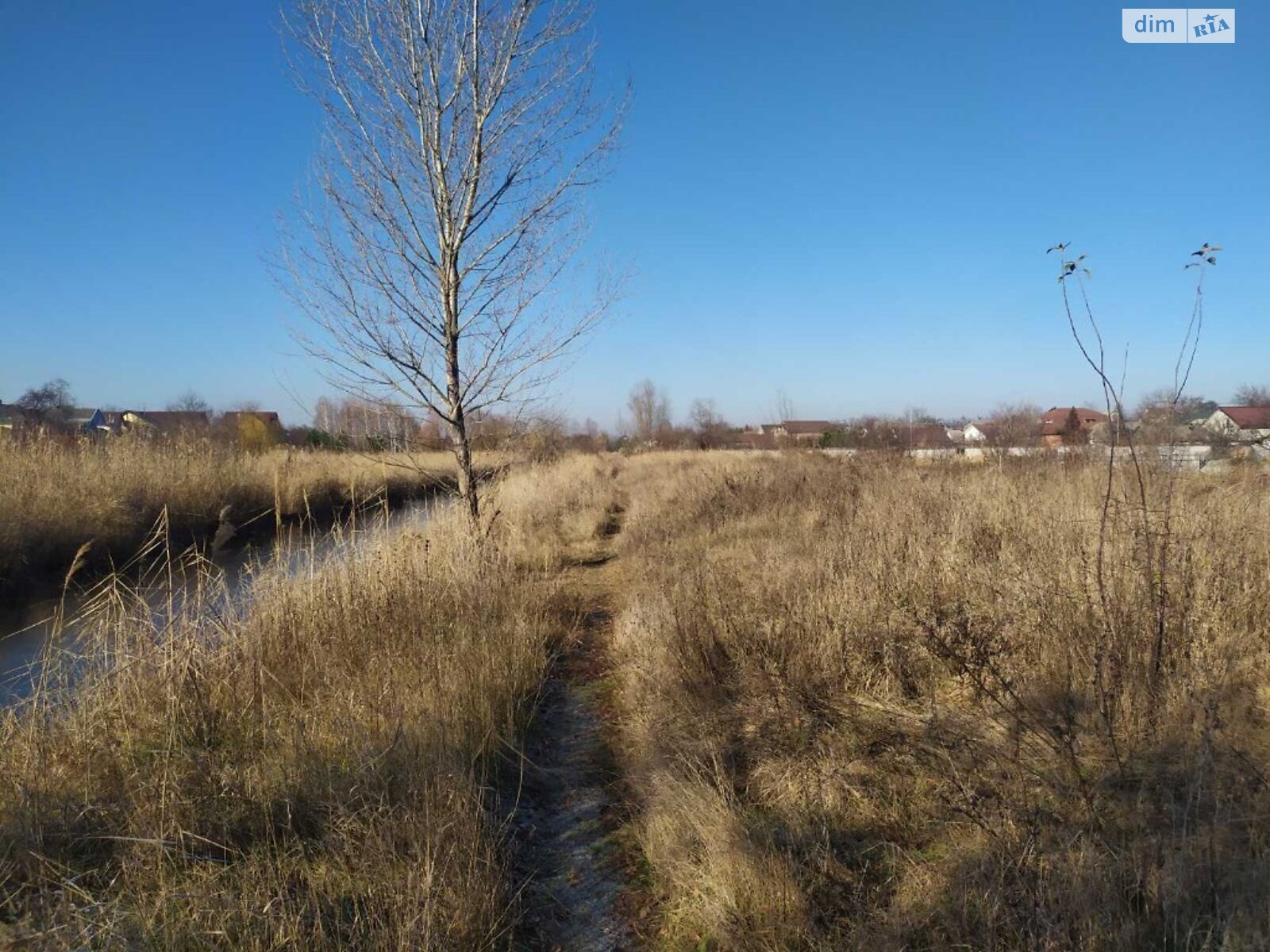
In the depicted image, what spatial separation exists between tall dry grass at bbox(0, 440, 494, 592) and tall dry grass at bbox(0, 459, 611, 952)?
73.4 inches

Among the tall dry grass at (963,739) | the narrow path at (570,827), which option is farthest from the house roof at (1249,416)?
the narrow path at (570,827)

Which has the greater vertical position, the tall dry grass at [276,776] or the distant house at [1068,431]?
the distant house at [1068,431]

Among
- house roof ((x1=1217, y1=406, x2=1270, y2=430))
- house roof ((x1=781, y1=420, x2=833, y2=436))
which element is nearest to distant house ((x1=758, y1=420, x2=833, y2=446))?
house roof ((x1=781, y1=420, x2=833, y2=436))

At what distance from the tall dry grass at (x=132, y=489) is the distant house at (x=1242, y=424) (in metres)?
8.12

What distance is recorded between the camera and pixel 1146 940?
1789 mm

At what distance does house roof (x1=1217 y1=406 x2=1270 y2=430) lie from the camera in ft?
25.6

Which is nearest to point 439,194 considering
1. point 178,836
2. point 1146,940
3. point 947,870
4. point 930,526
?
point 930,526

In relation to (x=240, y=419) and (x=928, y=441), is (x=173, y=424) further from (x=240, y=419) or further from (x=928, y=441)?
(x=928, y=441)

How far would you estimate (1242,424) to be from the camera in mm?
8445

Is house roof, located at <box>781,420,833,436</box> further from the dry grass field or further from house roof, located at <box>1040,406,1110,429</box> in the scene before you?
the dry grass field

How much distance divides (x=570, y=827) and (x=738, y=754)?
2.76ft

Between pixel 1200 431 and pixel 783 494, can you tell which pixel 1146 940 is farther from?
pixel 783 494

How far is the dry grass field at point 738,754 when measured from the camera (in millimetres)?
2039

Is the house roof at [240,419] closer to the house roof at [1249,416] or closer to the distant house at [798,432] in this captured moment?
the distant house at [798,432]
